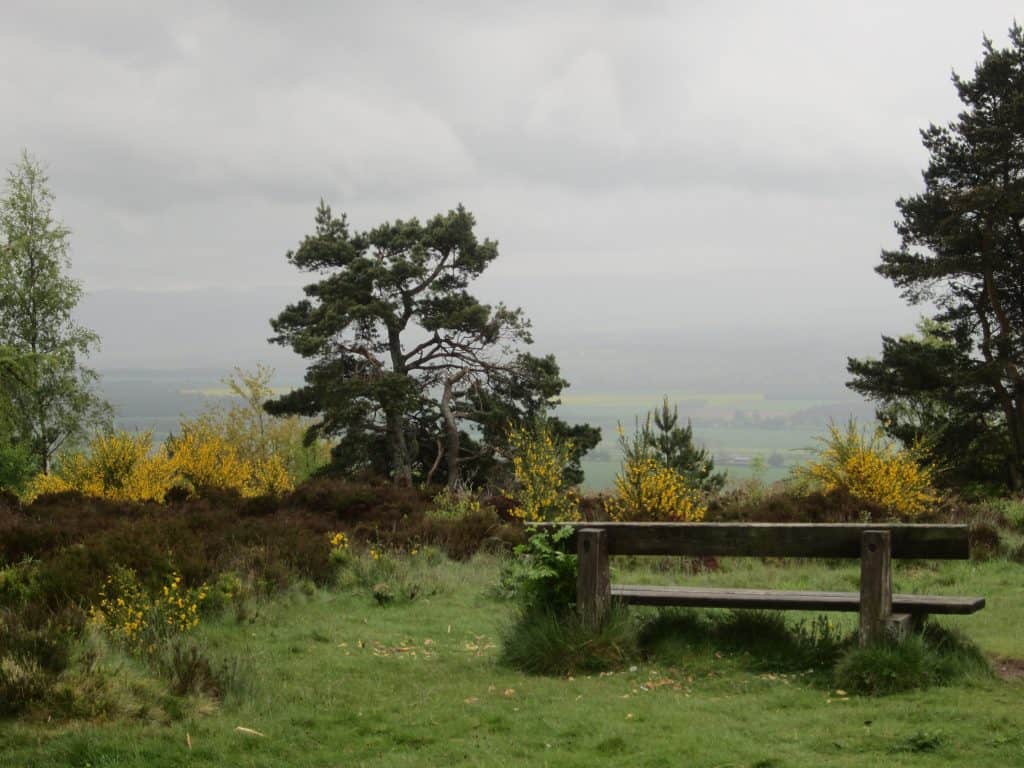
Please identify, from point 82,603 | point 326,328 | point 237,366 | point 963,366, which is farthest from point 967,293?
point 237,366

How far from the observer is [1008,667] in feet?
21.1

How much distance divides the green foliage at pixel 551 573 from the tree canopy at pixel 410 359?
74.3 feet

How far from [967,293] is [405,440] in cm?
1852

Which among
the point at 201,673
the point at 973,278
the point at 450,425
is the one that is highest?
the point at 973,278

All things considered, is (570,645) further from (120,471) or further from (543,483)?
(120,471)

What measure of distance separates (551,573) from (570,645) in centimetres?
55

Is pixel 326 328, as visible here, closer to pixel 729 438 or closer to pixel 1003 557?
pixel 1003 557

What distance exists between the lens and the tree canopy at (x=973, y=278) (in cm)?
2575

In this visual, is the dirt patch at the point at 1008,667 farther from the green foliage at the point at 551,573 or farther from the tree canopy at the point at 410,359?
the tree canopy at the point at 410,359

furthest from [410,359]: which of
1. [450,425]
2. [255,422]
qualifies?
[255,422]

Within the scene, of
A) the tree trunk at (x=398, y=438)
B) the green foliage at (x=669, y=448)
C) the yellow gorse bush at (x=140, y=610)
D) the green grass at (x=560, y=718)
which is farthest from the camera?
the tree trunk at (x=398, y=438)

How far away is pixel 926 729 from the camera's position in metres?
4.93

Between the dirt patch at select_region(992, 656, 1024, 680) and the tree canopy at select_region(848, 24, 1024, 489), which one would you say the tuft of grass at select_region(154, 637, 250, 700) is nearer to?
the dirt patch at select_region(992, 656, 1024, 680)

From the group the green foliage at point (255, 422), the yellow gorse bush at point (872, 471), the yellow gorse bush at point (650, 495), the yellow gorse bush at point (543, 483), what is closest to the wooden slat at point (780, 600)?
the yellow gorse bush at point (650, 495)
